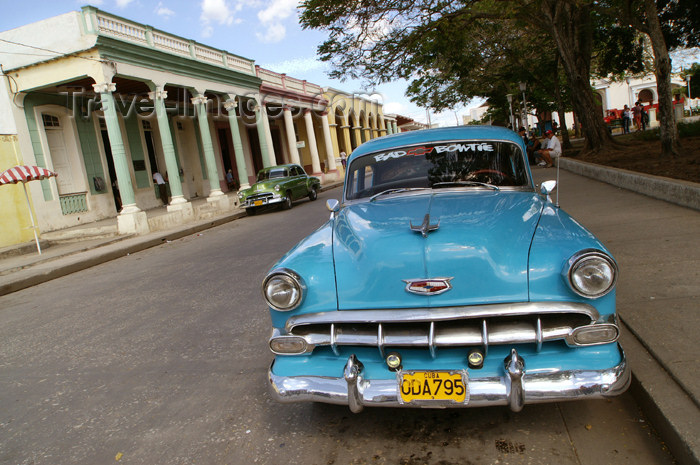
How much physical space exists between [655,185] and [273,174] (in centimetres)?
1214

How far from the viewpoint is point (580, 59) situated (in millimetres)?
16938

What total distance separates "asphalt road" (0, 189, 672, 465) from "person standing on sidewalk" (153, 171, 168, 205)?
1478 centimetres

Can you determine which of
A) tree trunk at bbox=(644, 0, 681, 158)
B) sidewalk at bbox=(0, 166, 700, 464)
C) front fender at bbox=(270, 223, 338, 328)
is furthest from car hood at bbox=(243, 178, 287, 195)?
front fender at bbox=(270, 223, 338, 328)

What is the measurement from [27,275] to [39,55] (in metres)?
7.51

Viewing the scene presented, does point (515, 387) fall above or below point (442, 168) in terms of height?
below

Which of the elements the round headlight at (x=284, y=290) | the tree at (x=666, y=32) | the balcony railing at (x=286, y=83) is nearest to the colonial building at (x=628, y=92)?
the balcony railing at (x=286, y=83)

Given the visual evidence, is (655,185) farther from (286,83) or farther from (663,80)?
(286,83)

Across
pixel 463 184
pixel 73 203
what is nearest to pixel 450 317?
pixel 463 184

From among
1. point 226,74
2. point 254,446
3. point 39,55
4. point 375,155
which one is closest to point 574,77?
point 226,74

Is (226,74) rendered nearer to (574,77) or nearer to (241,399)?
(574,77)

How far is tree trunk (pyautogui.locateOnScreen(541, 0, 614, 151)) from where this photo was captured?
50.6ft

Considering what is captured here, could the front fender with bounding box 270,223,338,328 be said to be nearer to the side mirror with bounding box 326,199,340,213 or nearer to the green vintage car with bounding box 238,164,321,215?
the side mirror with bounding box 326,199,340,213

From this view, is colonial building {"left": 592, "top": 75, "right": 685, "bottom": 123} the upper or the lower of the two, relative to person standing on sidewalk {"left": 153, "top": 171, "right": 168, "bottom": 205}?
upper

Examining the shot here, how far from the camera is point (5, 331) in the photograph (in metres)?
5.77
